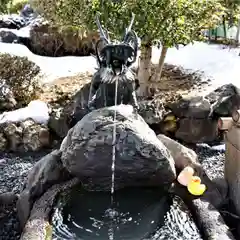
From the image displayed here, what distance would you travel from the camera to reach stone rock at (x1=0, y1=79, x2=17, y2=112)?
6.63 metres

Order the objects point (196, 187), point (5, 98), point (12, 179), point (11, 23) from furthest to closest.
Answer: point (11, 23), point (5, 98), point (12, 179), point (196, 187)

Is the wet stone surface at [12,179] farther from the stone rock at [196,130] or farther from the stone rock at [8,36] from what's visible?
the stone rock at [8,36]

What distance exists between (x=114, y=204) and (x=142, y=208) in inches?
8.8

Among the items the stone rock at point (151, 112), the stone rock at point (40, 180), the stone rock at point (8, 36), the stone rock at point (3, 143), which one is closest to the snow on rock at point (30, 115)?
the stone rock at point (3, 143)

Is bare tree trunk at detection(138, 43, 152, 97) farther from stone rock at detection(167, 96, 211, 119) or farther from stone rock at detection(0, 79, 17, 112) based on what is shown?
stone rock at detection(0, 79, 17, 112)

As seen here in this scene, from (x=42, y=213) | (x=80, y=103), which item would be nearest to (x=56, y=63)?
(x=80, y=103)

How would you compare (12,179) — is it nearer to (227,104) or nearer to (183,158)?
(183,158)

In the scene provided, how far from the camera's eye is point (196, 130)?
5969mm

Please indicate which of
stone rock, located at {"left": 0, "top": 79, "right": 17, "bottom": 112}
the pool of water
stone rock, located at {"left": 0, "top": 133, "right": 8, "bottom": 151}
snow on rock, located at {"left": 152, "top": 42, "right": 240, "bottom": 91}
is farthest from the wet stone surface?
snow on rock, located at {"left": 152, "top": 42, "right": 240, "bottom": 91}

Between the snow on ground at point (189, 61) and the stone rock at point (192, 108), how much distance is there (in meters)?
2.48

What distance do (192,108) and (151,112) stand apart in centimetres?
61

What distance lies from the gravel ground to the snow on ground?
3.02 m

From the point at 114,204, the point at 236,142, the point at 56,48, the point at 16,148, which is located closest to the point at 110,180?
the point at 114,204

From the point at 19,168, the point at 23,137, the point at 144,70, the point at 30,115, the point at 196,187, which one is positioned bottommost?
the point at 19,168
